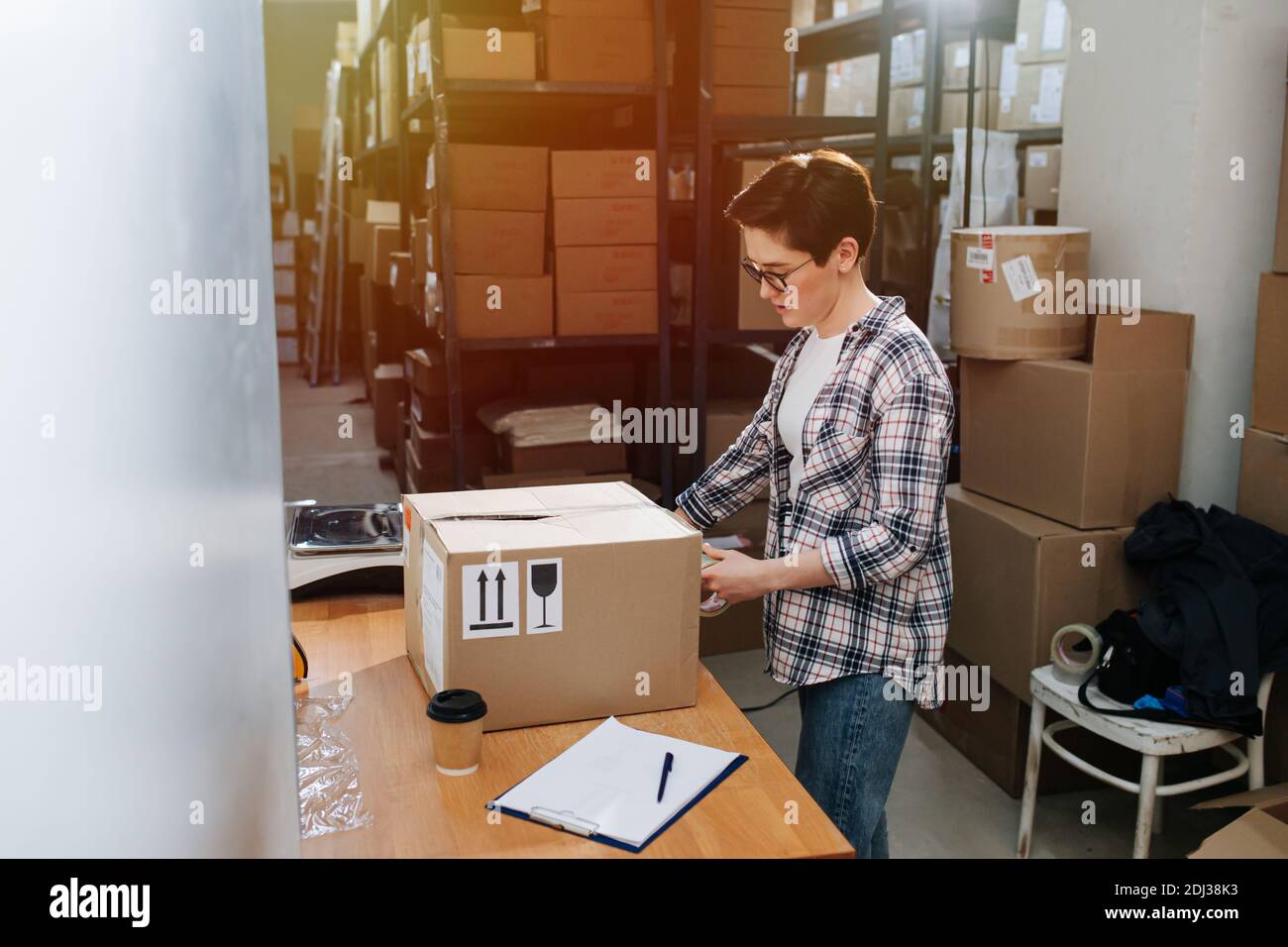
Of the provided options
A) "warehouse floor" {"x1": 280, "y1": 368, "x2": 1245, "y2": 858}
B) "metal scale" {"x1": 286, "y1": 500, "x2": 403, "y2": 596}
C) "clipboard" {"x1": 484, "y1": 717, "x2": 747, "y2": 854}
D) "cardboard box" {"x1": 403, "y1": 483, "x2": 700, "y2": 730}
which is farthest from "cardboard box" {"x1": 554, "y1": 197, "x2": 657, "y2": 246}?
"clipboard" {"x1": 484, "y1": 717, "x2": 747, "y2": 854}

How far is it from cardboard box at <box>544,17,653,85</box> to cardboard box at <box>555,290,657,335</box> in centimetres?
60

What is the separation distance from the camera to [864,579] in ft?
4.90

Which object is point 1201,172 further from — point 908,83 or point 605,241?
point 908,83

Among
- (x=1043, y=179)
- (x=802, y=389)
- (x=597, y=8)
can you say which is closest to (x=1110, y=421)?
(x=802, y=389)

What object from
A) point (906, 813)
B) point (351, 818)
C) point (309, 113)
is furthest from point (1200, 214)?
point (309, 113)

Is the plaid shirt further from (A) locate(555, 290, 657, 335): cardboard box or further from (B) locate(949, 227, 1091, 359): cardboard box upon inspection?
(A) locate(555, 290, 657, 335): cardboard box

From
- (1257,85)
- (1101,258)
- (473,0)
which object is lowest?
(1101,258)

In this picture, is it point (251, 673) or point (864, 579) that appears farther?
point (864, 579)

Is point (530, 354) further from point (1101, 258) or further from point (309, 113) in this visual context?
point (309, 113)

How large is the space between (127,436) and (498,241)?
9.71 feet

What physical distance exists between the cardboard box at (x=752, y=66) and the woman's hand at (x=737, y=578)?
2.25m

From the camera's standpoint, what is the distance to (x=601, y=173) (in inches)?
127
